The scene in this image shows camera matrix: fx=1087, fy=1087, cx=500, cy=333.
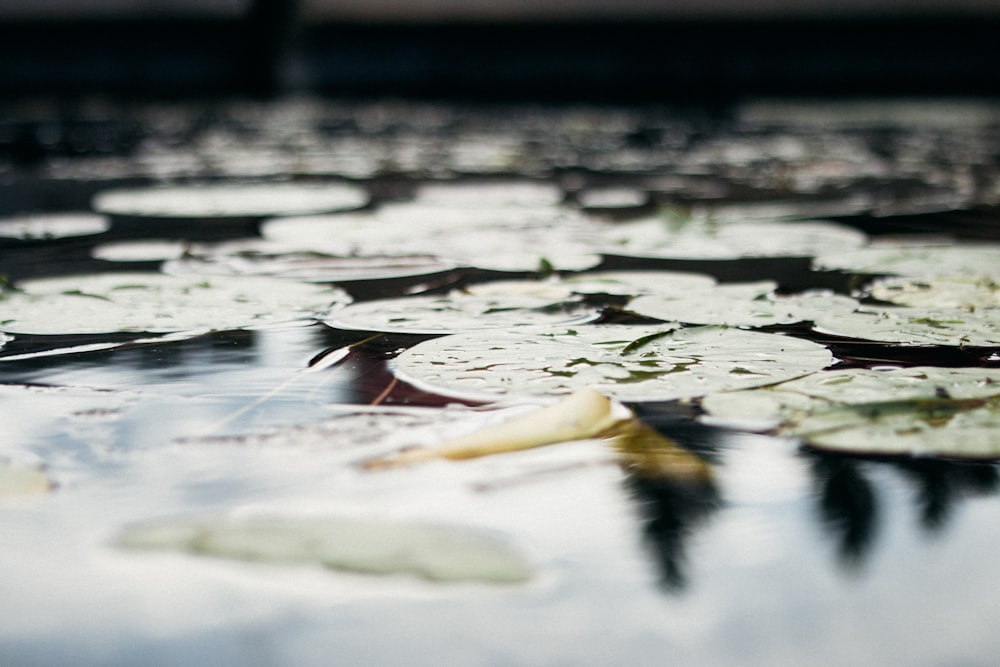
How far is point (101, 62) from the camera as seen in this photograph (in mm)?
8812

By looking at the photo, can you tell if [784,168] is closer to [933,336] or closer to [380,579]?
[933,336]

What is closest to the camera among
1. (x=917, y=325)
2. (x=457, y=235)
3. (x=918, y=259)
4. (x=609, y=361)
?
(x=609, y=361)

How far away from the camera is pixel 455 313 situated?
100cm

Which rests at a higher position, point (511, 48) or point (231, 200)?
point (511, 48)

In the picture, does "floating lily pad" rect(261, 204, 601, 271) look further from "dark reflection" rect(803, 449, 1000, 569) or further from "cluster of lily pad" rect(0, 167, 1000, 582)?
"dark reflection" rect(803, 449, 1000, 569)

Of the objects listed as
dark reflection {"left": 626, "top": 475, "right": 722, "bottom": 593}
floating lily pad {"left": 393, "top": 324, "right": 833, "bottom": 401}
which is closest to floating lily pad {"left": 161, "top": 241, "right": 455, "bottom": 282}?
floating lily pad {"left": 393, "top": 324, "right": 833, "bottom": 401}

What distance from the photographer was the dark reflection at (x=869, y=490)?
52 centimetres

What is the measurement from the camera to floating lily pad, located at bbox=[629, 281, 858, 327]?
96 centimetres

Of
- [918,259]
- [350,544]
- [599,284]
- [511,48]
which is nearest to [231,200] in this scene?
[599,284]

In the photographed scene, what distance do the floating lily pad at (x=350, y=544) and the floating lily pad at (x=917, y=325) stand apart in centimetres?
50

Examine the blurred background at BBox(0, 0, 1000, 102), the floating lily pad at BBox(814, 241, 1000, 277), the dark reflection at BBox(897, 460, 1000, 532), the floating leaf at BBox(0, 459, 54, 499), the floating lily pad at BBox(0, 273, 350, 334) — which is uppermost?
the blurred background at BBox(0, 0, 1000, 102)

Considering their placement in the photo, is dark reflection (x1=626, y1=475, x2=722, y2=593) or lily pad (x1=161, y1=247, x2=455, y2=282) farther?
lily pad (x1=161, y1=247, x2=455, y2=282)

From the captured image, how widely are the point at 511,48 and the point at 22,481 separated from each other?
8.40 metres

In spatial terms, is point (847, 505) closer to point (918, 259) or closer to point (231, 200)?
point (918, 259)
